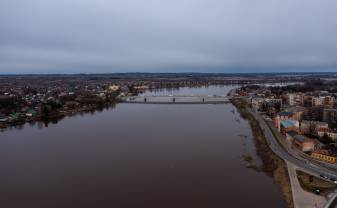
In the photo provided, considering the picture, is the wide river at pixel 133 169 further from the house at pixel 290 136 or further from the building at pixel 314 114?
the building at pixel 314 114

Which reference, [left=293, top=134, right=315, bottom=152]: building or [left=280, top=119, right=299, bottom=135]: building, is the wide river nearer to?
[left=280, top=119, right=299, bottom=135]: building

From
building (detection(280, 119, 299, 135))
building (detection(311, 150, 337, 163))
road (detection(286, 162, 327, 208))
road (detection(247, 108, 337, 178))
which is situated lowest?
road (detection(286, 162, 327, 208))

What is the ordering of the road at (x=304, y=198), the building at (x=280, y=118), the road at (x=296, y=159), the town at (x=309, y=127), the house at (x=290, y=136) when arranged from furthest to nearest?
1. the building at (x=280, y=118)
2. the house at (x=290, y=136)
3. the town at (x=309, y=127)
4. the road at (x=296, y=159)
5. the road at (x=304, y=198)

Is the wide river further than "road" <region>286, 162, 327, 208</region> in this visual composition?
Yes

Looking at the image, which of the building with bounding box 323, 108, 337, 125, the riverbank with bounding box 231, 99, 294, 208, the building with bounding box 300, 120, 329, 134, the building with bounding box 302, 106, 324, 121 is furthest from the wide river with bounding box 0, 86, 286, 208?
the building with bounding box 323, 108, 337, 125

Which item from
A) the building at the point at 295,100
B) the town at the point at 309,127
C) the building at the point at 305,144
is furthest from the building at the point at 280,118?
the building at the point at 295,100

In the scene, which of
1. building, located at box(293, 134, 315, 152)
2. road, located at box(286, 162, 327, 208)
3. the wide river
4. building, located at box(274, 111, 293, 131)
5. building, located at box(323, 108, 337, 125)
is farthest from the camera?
building, located at box(323, 108, 337, 125)

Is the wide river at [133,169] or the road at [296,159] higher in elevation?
the road at [296,159]

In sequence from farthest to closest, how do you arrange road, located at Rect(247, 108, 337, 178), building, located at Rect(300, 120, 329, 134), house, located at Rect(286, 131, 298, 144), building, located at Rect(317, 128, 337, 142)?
building, located at Rect(300, 120, 329, 134) → building, located at Rect(317, 128, 337, 142) → house, located at Rect(286, 131, 298, 144) → road, located at Rect(247, 108, 337, 178)
